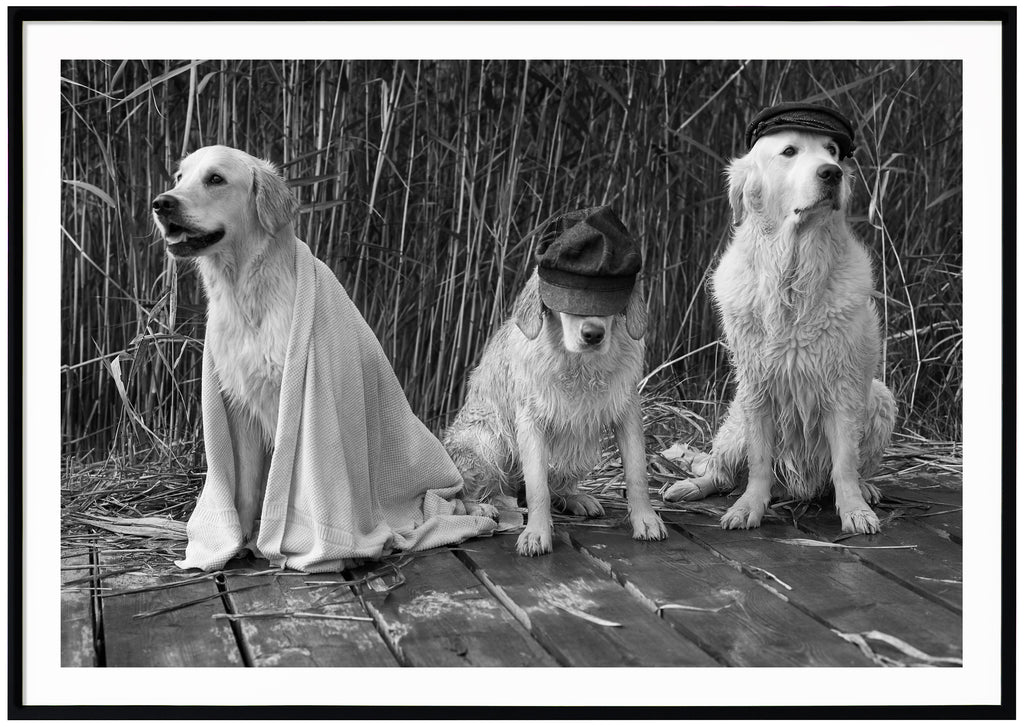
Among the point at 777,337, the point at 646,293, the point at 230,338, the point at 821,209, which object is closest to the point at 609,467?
the point at 646,293

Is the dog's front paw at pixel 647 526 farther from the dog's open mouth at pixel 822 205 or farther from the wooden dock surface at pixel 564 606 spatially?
the dog's open mouth at pixel 822 205

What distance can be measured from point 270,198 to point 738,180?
1432 millimetres

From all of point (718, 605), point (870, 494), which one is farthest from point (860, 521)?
point (718, 605)

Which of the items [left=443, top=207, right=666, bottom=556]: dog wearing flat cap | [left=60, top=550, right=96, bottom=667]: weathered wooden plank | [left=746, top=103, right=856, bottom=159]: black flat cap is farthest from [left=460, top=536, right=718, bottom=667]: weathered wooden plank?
[left=746, top=103, right=856, bottom=159]: black flat cap

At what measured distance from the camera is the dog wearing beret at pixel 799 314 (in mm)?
3051

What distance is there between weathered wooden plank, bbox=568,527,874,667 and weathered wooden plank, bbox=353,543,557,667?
0.39 meters

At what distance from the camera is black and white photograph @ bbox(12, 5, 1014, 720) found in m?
2.56

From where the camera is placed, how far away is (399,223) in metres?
4.04

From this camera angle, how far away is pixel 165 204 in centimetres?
272

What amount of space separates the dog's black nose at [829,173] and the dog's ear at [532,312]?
0.87 m

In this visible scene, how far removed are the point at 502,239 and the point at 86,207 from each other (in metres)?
1.58

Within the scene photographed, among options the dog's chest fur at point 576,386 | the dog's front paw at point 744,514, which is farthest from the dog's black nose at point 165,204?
→ the dog's front paw at point 744,514

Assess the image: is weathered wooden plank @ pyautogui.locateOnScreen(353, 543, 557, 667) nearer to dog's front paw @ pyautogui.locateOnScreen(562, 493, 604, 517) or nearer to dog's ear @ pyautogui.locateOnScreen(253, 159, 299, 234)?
dog's front paw @ pyautogui.locateOnScreen(562, 493, 604, 517)

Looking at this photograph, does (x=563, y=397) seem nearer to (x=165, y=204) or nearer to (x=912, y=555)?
(x=912, y=555)
